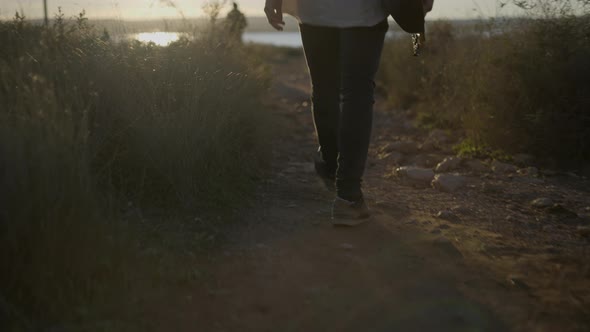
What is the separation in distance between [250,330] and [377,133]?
13.1 feet

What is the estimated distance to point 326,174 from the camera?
3.01 m

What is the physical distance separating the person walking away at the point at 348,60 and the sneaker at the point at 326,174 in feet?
1.58

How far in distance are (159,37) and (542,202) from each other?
2.76 metres

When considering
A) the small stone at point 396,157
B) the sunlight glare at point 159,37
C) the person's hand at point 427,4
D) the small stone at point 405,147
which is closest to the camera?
the person's hand at point 427,4

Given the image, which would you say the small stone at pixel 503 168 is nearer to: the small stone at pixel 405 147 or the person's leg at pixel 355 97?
the small stone at pixel 405 147

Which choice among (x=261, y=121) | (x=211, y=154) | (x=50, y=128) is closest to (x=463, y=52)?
(x=261, y=121)

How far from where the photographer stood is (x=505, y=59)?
4277 mm

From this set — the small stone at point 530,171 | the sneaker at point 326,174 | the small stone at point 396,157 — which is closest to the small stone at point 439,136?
the small stone at point 396,157

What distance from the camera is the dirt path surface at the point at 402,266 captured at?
175 cm

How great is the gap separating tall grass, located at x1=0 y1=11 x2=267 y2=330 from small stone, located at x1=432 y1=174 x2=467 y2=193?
3.68 feet

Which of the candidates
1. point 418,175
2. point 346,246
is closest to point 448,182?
point 418,175

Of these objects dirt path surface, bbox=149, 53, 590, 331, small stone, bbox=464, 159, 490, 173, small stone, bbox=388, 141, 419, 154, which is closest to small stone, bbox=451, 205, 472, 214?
dirt path surface, bbox=149, 53, 590, 331

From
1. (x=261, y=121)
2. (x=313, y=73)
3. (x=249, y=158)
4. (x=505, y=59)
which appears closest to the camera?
(x=313, y=73)

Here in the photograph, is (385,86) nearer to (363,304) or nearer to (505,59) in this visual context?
(505,59)
